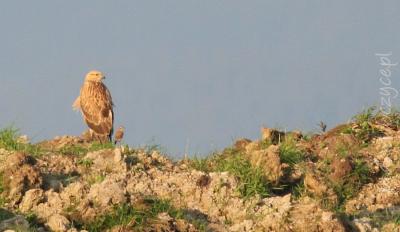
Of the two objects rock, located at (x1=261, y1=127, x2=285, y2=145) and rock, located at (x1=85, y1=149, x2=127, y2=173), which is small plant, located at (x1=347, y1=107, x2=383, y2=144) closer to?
rock, located at (x1=261, y1=127, x2=285, y2=145)

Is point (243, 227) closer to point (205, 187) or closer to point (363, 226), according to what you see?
point (205, 187)

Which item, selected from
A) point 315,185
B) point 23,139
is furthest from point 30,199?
point 315,185

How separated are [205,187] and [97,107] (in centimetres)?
621

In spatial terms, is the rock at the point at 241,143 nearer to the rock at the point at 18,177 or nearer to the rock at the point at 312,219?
the rock at the point at 312,219

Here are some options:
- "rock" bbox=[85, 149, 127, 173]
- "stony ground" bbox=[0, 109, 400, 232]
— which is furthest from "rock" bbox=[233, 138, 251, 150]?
"rock" bbox=[85, 149, 127, 173]

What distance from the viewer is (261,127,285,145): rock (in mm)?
12269

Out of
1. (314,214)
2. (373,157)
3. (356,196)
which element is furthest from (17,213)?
(373,157)

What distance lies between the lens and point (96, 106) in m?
16.2

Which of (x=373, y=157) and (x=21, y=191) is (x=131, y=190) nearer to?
(x=21, y=191)

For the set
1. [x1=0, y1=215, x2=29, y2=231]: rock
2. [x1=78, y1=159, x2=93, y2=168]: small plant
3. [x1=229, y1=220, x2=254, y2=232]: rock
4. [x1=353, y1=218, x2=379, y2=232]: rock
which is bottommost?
[x1=0, y1=215, x2=29, y2=231]: rock

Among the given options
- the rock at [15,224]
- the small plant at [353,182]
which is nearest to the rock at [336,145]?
the small plant at [353,182]

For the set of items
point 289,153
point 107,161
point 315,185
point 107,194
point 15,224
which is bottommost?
point 15,224

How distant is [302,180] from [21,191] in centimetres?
340

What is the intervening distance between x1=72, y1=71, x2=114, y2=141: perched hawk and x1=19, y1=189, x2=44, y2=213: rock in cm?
567
